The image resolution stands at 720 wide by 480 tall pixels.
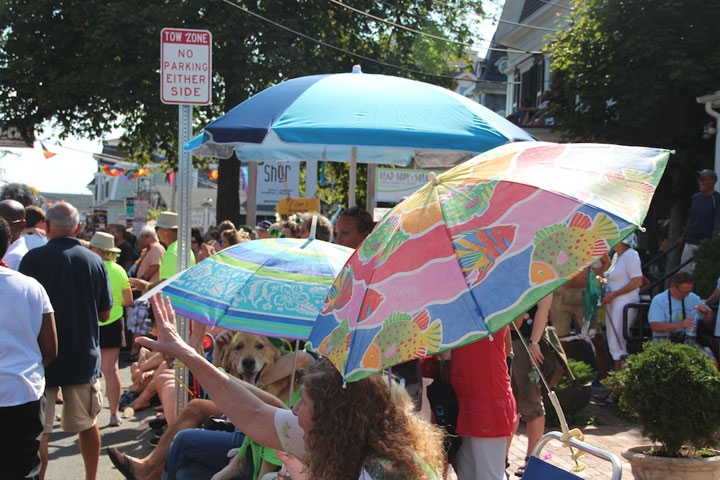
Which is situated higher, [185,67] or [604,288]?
[185,67]

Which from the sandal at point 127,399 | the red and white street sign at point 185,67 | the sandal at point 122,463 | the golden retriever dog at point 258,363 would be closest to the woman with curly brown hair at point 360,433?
the golden retriever dog at point 258,363

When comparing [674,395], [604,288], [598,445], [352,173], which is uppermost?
[352,173]

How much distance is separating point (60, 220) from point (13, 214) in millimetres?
787

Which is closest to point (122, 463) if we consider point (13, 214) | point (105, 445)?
point (13, 214)

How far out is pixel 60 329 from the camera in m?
5.55

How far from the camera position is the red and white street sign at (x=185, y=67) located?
17.8 ft

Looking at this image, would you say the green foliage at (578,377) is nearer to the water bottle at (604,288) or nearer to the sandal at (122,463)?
the water bottle at (604,288)

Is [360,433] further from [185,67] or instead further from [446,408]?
[185,67]

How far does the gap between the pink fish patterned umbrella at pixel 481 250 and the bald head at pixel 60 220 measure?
3.60 meters

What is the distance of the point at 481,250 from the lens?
97.9 inches

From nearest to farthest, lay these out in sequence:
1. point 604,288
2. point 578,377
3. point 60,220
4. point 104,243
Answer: point 60,220 < point 578,377 < point 104,243 < point 604,288

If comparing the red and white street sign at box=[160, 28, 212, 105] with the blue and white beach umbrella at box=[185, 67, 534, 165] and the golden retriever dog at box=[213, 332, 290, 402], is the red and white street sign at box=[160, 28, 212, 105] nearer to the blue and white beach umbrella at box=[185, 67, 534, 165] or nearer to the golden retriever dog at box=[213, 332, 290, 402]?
the blue and white beach umbrella at box=[185, 67, 534, 165]

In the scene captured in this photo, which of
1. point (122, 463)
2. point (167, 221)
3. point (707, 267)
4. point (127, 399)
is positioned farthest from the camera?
point (167, 221)

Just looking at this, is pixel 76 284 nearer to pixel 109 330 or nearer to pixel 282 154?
pixel 109 330
